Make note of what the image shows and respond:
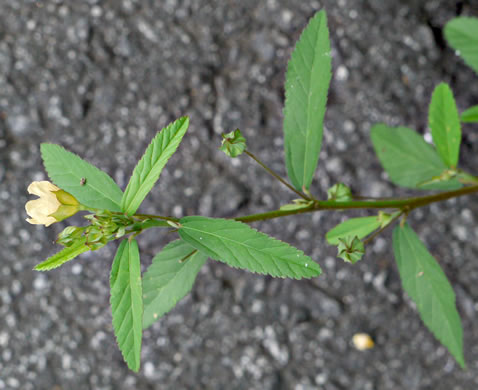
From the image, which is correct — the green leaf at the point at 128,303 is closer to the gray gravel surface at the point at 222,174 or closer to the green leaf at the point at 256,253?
the green leaf at the point at 256,253

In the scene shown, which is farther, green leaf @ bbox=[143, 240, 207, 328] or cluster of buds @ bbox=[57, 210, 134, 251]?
green leaf @ bbox=[143, 240, 207, 328]

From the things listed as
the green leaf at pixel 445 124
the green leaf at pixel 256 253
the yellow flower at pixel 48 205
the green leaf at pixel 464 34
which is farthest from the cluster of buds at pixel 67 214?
the green leaf at pixel 464 34

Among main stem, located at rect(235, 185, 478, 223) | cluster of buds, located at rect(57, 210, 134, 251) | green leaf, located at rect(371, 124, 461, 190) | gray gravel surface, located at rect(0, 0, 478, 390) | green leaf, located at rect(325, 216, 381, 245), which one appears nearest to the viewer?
cluster of buds, located at rect(57, 210, 134, 251)

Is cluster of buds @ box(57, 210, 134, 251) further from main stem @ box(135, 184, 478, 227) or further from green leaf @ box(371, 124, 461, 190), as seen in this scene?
green leaf @ box(371, 124, 461, 190)

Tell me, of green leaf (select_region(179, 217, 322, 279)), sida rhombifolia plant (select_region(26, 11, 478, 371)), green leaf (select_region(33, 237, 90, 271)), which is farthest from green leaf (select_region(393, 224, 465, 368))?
green leaf (select_region(33, 237, 90, 271))

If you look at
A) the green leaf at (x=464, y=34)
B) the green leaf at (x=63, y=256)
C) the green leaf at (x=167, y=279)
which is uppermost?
the green leaf at (x=464, y=34)

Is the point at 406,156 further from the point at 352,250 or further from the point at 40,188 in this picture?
the point at 40,188
